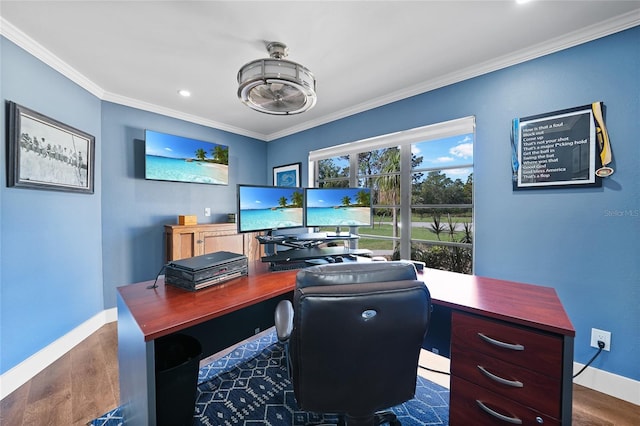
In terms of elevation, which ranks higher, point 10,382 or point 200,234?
point 200,234

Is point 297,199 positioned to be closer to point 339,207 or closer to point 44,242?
point 339,207

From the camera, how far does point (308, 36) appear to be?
183 centimetres

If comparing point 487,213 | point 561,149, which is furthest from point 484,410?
point 561,149

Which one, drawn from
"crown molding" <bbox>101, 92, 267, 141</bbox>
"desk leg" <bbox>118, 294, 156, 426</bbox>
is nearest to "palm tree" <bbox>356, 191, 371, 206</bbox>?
"desk leg" <bbox>118, 294, 156, 426</bbox>

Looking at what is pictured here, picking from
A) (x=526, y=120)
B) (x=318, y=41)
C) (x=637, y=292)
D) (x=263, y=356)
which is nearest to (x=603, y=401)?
(x=637, y=292)

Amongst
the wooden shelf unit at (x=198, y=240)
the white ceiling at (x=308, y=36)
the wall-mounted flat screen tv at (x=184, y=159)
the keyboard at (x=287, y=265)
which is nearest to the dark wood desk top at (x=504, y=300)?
the keyboard at (x=287, y=265)

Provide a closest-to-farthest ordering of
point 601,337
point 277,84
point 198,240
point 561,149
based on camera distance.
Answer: point 277,84 < point 601,337 < point 561,149 < point 198,240

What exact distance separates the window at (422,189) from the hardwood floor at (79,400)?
1135mm

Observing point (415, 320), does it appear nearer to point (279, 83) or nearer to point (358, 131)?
point (279, 83)

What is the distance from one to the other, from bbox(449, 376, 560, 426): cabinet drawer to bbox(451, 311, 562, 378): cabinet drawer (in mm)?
177

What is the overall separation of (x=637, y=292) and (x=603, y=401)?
0.75m

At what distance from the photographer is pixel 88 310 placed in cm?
254

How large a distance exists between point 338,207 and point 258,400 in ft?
4.98

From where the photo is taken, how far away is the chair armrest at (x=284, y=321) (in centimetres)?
104
